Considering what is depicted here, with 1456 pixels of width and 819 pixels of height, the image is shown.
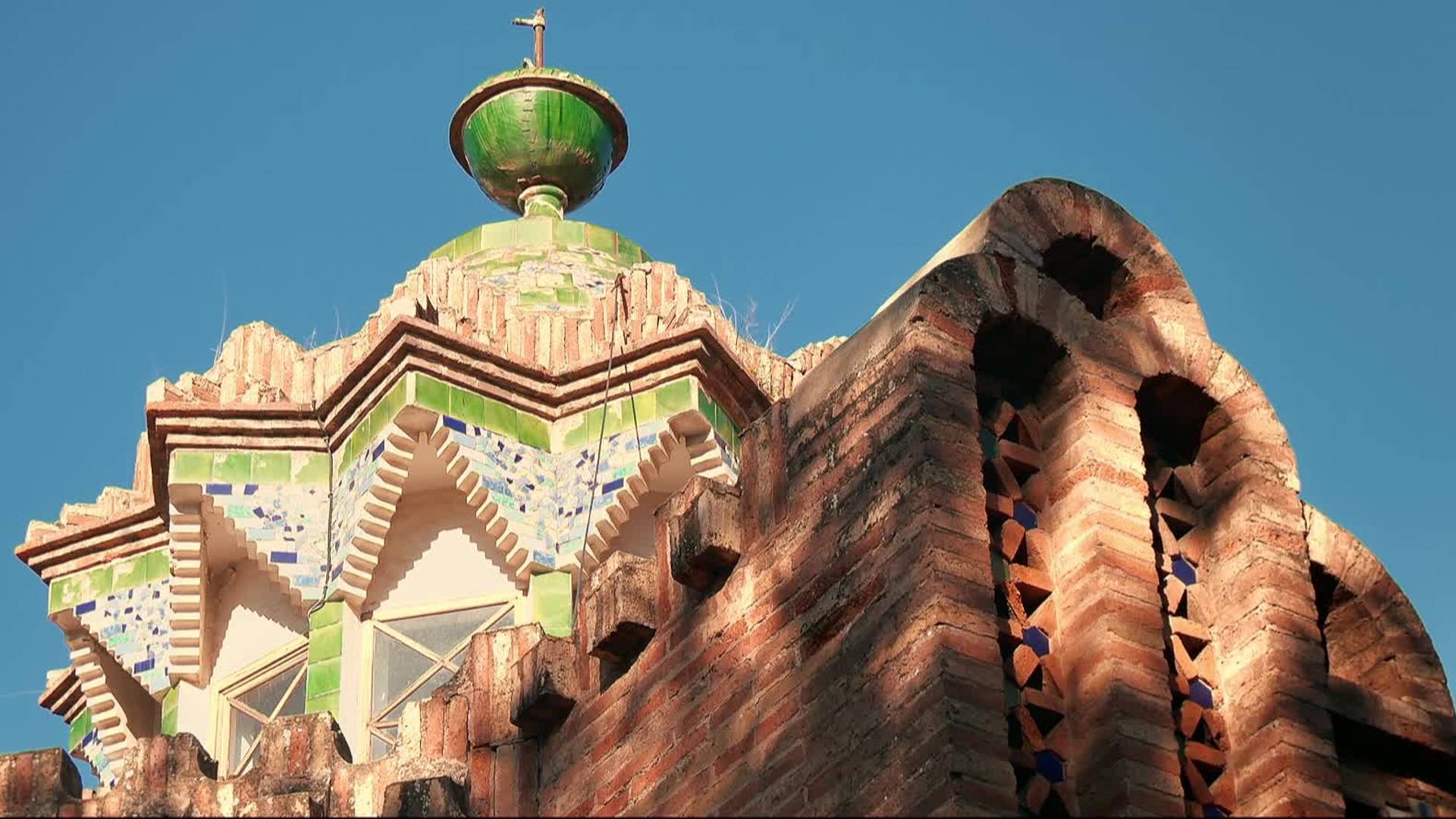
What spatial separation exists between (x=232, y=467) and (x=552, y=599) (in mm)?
2028

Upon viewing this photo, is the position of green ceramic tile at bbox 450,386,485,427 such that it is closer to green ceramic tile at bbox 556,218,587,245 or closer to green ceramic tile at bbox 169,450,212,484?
green ceramic tile at bbox 169,450,212,484

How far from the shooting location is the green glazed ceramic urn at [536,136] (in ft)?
75.8

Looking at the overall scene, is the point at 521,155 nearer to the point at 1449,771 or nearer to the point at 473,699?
the point at 473,699

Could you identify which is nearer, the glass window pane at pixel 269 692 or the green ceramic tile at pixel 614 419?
the green ceramic tile at pixel 614 419

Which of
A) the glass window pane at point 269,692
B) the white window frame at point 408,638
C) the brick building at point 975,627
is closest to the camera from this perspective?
the brick building at point 975,627

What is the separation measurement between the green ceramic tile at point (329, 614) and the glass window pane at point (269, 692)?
0.46 metres

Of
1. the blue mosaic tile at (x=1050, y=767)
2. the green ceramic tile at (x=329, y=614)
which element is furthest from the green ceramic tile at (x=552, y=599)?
the blue mosaic tile at (x=1050, y=767)

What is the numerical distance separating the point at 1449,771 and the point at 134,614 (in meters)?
9.69

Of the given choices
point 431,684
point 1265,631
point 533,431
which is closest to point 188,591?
point 431,684

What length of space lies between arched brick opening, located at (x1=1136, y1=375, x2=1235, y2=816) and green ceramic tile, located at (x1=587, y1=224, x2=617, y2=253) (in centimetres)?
896

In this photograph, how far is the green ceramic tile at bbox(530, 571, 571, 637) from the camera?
19391 millimetres

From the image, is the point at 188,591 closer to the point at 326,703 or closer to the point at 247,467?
the point at 247,467

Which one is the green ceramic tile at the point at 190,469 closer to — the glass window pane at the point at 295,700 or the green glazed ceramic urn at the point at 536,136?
the glass window pane at the point at 295,700

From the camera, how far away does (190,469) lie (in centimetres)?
1984
